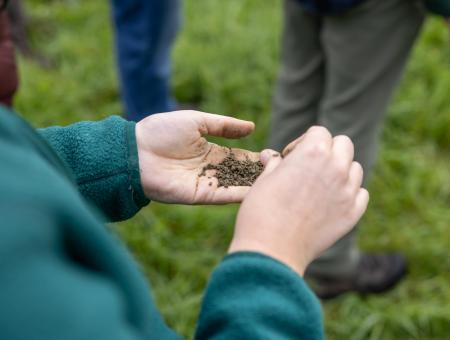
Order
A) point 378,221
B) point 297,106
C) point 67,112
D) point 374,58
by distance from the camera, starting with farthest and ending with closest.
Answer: point 67,112 < point 378,221 < point 297,106 < point 374,58

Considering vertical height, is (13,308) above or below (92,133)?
above

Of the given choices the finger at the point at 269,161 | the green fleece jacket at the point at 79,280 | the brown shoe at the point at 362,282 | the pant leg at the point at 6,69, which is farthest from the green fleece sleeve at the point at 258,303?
the brown shoe at the point at 362,282

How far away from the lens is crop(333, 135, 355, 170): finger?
3.49 feet

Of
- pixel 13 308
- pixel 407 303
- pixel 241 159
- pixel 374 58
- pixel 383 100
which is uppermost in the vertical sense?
pixel 13 308

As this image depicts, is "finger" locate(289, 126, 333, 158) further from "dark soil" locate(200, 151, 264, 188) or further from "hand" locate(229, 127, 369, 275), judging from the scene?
"dark soil" locate(200, 151, 264, 188)

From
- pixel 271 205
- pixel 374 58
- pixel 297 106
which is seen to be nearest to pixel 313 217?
pixel 271 205

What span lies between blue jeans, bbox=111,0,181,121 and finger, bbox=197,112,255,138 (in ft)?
5.20

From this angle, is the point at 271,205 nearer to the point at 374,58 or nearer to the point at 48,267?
the point at 48,267

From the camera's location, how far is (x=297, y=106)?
7.80 ft

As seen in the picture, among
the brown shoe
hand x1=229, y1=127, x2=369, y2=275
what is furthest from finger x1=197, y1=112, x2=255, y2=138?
the brown shoe

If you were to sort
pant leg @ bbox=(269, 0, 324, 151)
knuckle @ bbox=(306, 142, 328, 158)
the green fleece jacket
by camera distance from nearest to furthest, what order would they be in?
the green fleece jacket < knuckle @ bbox=(306, 142, 328, 158) < pant leg @ bbox=(269, 0, 324, 151)

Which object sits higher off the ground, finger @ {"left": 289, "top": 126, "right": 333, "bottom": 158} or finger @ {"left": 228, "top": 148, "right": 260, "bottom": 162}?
finger @ {"left": 289, "top": 126, "right": 333, "bottom": 158}

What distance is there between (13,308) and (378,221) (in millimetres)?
2240

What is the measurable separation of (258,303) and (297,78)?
1.57 meters
